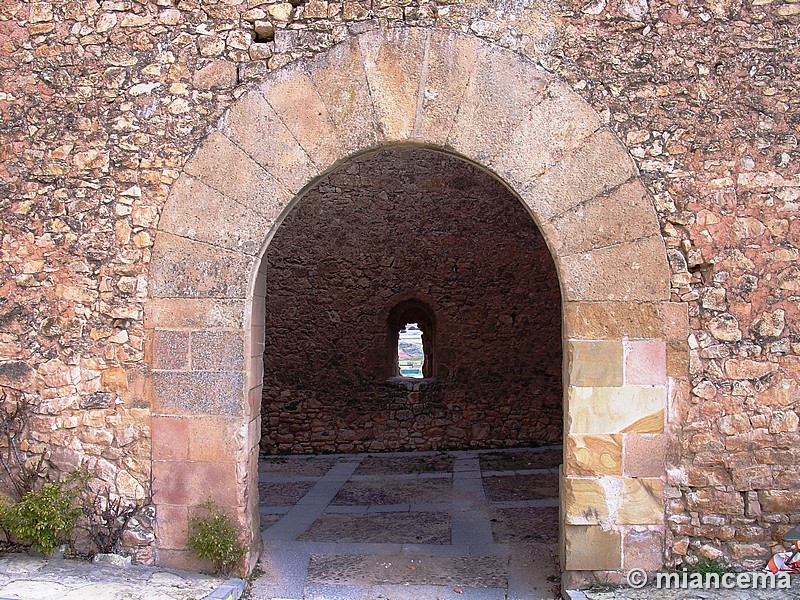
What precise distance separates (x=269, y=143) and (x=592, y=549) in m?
2.88

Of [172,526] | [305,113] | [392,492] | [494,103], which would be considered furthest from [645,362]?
[392,492]

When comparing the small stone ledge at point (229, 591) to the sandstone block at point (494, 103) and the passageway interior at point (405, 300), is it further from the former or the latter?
the passageway interior at point (405, 300)

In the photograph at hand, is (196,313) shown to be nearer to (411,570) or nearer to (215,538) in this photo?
(215,538)

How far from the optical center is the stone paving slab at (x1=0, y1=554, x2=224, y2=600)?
11.1 feet

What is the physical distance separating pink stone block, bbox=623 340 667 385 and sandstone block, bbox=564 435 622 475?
1.11ft

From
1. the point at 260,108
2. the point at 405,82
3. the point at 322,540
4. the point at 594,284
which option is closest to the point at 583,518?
the point at 594,284

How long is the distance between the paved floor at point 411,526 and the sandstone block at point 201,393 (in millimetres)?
1099

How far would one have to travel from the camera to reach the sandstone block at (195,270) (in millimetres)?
3855

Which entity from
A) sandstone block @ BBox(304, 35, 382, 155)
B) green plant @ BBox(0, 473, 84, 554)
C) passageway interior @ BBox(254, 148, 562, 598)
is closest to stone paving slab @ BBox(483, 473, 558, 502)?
passageway interior @ BBox(254, 148, 562, 598)

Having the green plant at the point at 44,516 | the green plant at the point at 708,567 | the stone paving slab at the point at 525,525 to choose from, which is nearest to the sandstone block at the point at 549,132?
the green plant at the point at 708,567

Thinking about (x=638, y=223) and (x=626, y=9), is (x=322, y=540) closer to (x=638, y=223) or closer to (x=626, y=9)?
(x=638, y=223)

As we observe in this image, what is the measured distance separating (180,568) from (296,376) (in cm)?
497

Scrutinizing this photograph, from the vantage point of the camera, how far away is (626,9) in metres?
3.74

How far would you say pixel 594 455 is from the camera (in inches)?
144
